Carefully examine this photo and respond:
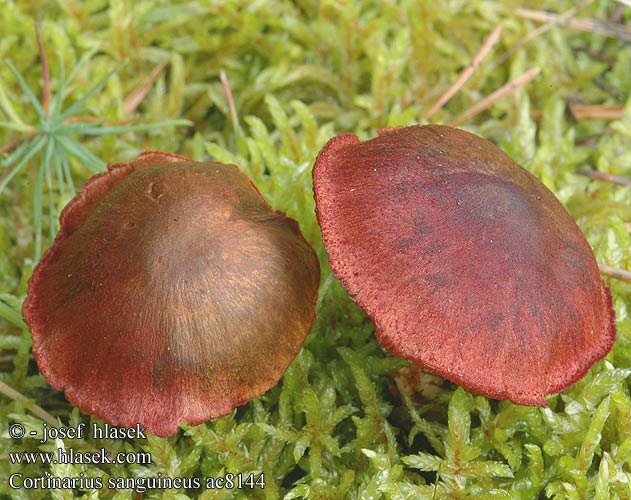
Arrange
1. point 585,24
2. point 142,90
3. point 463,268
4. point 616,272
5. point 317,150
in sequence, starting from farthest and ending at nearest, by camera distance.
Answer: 1. point 585,24
2. point 142,90
3. point 317,150
4. point 616,272
5. point 463,268

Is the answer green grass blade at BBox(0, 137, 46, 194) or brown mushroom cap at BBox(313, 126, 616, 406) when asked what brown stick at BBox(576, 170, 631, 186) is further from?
green grass blade at BBox(0, 137, 46, 194)

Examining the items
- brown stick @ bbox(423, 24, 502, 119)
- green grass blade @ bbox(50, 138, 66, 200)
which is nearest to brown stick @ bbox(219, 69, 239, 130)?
green grass blade @ bbox(50, 138, 66, 200)

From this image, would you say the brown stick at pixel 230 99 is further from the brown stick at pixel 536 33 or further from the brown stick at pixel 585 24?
the brown stick at pixel 585 24

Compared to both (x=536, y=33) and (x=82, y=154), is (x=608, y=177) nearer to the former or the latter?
(x=536, y=33)

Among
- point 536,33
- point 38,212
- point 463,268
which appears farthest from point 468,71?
point 38,212

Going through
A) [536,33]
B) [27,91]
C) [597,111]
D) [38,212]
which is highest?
[27,91]

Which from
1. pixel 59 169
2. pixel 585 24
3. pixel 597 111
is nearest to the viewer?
pixel 59 169

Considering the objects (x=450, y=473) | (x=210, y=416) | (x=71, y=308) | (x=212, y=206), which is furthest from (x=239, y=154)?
(x=450, y=473)

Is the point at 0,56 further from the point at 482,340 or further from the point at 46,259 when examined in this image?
the point at 482,340
